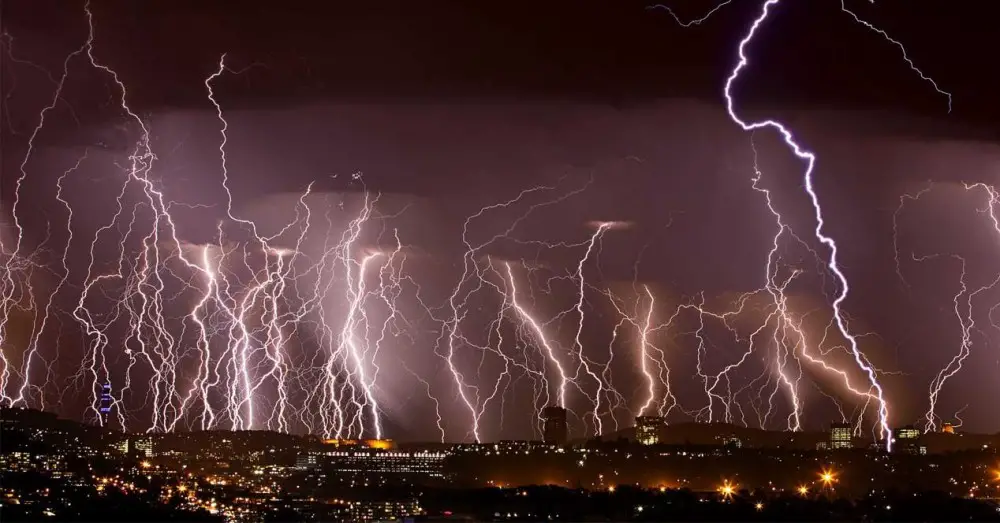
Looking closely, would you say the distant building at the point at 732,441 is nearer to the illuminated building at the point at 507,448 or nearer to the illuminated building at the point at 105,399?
the illuminated building at the point at 507,448

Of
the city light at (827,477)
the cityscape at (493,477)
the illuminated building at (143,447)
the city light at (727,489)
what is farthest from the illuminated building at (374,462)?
the city light at (827,477)

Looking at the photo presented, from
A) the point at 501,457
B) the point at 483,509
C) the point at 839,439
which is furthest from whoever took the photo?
the point at 501,457

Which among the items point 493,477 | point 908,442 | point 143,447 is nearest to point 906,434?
point 908,442

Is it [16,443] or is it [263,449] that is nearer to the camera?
[16,443]

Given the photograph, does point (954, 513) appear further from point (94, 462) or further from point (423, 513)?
point (94, 462)

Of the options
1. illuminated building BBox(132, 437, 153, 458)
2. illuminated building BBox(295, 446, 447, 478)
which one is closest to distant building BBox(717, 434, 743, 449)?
illuminated building BBox(295, 446, 447, 478)

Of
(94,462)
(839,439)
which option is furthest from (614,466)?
(94,462)
